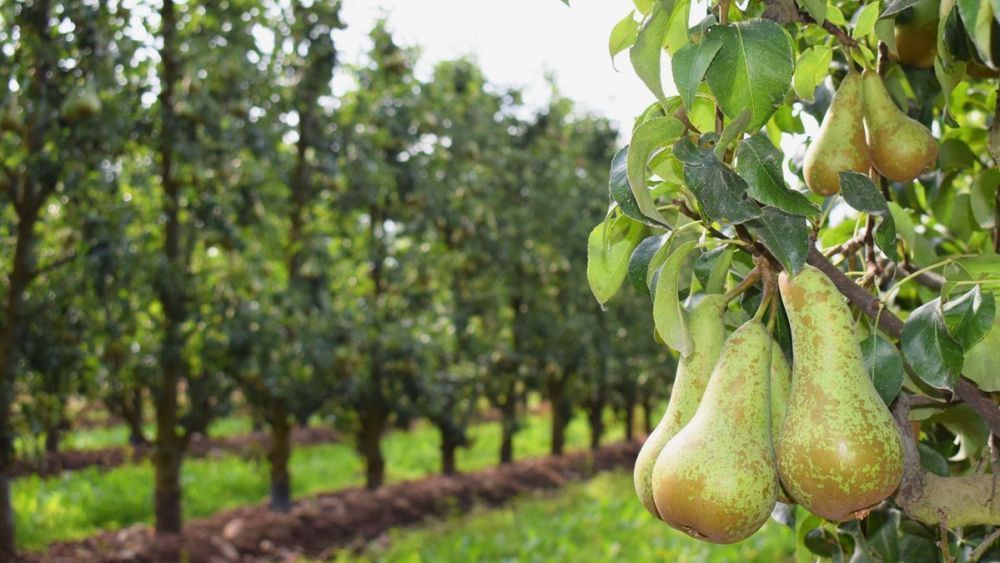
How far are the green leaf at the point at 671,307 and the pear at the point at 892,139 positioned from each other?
0.33m

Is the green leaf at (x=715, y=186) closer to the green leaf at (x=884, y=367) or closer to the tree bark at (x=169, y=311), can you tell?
the green leaf at (x=884, y=367)

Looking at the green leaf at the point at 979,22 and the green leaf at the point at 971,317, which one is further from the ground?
the green leaf at the point at 979,22

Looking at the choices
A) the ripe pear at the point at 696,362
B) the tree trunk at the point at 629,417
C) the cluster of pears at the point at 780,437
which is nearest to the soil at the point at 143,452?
the tree trunk at the point at 629,417

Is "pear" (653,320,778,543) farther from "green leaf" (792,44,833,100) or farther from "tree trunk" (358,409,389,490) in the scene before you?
"tree trunk" (358,409,389,490)

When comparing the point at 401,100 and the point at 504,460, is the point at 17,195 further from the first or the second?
the point at 504,460

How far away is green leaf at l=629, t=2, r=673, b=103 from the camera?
0.97 m

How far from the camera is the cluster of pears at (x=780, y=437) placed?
834mm

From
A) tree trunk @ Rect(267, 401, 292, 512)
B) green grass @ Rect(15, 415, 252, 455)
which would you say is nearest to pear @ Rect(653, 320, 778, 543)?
tree trunk @ Rect(267, 401, 292, 512)

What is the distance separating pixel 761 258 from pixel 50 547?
6843mm

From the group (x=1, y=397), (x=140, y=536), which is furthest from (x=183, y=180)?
(x=140, y=536)

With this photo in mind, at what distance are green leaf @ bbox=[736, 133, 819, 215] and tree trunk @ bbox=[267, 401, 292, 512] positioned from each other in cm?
757

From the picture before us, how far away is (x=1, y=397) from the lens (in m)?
5.07

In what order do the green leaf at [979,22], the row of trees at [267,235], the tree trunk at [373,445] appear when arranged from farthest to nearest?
the tree trunk at [373,445] < the row of trees at [267,235] < the green leaf at [979,22]

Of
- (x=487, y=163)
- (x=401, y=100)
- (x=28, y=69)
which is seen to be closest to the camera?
(x=28, y=69)
